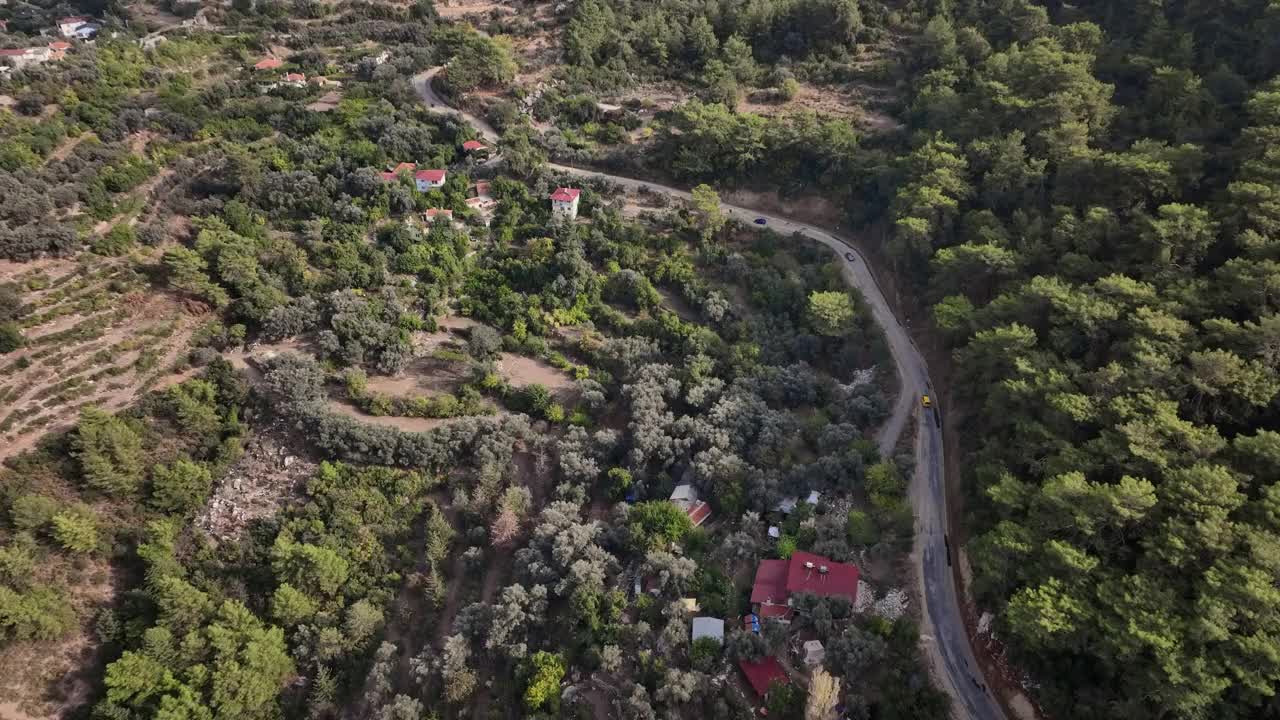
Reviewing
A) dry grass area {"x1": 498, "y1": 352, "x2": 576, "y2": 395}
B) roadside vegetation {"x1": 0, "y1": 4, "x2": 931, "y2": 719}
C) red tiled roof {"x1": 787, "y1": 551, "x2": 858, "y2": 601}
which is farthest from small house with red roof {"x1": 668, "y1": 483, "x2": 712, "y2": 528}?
dry grass area {"x1": 498, "y1": 352, "x2": 576, "y2": 395}

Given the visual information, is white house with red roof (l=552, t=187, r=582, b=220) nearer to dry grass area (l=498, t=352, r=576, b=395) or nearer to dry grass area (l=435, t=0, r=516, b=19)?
dry grass area (l=498, t=352, r=576, b=395)

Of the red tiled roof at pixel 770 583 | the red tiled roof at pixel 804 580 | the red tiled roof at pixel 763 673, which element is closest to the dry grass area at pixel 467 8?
the red tiled roof at pixel 770 583

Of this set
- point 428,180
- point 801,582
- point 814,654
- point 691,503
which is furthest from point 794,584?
point 428,180

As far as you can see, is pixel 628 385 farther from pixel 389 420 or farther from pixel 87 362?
pixel 87 362

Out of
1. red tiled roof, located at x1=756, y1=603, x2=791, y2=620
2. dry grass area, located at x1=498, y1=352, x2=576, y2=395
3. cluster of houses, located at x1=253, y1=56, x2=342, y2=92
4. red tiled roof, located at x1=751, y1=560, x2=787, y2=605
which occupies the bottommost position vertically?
dry grass area, located at x1=498, y1=352, x2=576, y2=395

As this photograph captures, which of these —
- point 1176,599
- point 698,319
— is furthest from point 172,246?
point 1176,599

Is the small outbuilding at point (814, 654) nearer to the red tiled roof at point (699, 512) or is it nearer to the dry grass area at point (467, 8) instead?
the red tiled roof at point (699, 512)

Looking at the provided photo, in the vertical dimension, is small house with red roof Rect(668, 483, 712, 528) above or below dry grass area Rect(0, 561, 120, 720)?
above
